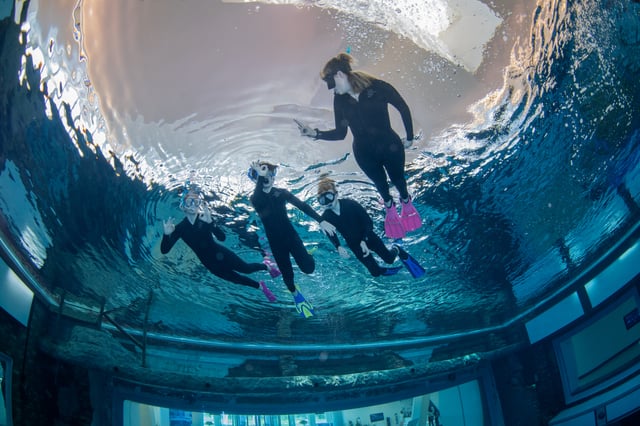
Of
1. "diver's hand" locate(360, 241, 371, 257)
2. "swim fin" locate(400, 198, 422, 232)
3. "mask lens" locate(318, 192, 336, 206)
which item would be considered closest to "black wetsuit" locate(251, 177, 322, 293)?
"mask lens" locate(318, 192, 336, 206)

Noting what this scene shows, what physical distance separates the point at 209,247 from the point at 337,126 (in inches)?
163

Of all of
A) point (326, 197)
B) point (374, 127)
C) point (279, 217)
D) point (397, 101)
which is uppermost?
point (397, 101)

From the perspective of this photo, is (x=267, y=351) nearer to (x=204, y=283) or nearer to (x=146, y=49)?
(x=204, y=283)

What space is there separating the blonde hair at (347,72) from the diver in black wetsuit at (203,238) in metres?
3.68

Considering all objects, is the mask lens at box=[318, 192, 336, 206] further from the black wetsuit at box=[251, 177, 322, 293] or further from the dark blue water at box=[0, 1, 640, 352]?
the dark blue water at box=[0, 1, 640, 352]

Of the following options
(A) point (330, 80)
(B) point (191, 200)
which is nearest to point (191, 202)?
(B) point (191, 200)

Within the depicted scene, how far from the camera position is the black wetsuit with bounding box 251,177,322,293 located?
634 centimetres

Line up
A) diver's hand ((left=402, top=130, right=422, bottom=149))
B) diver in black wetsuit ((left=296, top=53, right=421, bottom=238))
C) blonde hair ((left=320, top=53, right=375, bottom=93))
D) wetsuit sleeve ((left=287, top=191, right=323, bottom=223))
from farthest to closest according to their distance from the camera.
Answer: wetsuit sleeve ((left=287, top=191, right=323, bottom=223)), diver's hand ((left=402, top=130, right=422, bottom=149)), diver in black wetsuit ((left=296, top=53, right=421, bottom=238)), blonde hair ((left=320, top=53, right=375, bottom=93))

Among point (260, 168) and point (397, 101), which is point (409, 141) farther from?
point (260, 168)

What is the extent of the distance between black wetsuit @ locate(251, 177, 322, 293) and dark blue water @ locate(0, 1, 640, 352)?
575 mm

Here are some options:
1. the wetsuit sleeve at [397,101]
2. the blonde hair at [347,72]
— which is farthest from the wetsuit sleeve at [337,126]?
the wetsuit sleeve at [397,101]

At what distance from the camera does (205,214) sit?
7.12 meters

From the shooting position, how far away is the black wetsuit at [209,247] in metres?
7.10

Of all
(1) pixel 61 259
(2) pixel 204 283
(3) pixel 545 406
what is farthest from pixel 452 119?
(3) pixel 545 406
